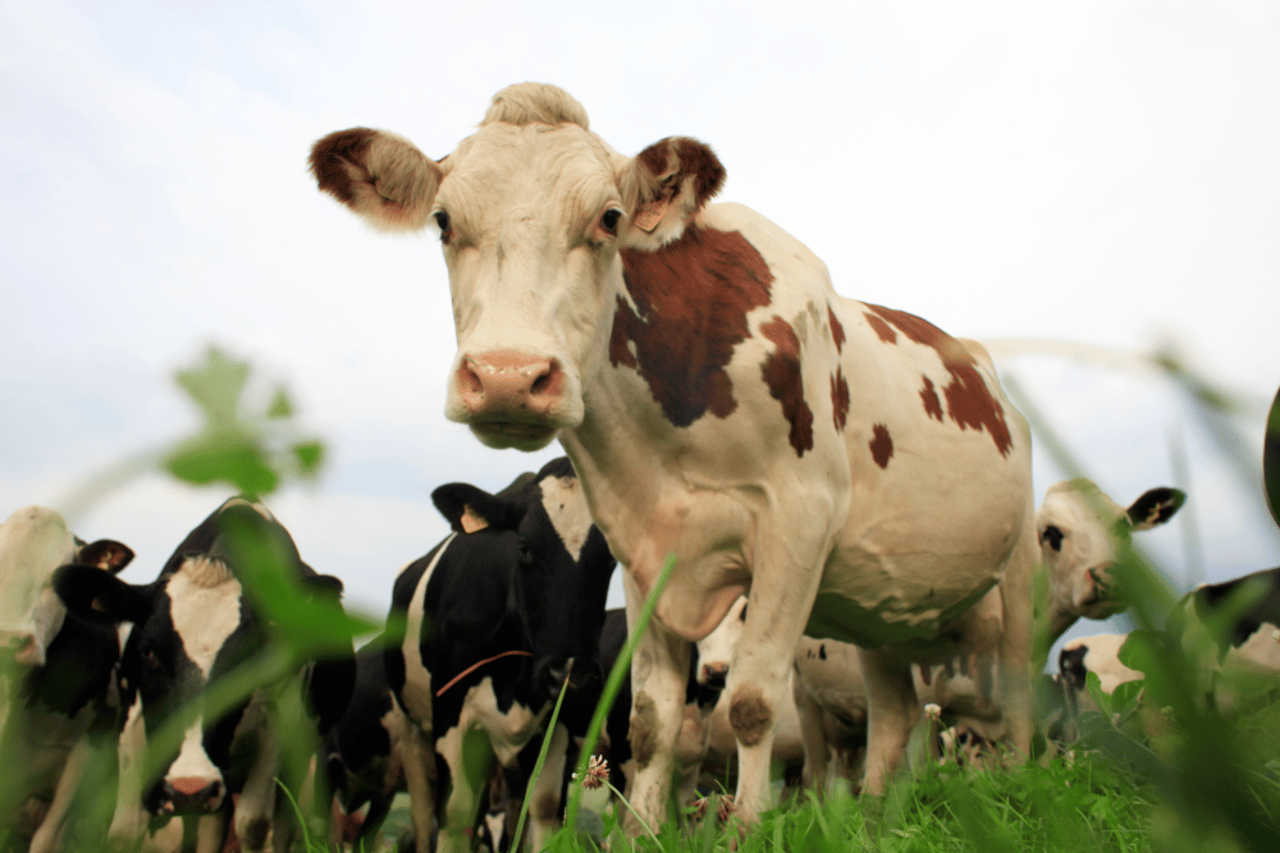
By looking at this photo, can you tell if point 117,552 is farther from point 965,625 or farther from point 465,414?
point 965,625

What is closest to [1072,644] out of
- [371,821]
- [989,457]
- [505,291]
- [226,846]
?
[989,457]

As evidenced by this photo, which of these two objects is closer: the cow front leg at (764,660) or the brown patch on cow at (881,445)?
the cow front leg at (764,660)

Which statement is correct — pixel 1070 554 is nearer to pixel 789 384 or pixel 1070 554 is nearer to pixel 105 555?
pixel 789 384

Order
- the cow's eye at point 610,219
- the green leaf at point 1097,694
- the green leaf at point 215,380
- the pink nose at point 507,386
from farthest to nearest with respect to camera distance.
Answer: the cow's eye at point 610,219, the pink nose at point 507,386, the green leaf at point 1097,694, the green leaf at point 215,380

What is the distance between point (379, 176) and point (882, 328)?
7.16 feet

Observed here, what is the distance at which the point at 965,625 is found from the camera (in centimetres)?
458

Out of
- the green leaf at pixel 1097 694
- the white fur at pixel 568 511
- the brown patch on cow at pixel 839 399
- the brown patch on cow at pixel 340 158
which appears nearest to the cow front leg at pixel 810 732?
the white fur at pixel 568 511

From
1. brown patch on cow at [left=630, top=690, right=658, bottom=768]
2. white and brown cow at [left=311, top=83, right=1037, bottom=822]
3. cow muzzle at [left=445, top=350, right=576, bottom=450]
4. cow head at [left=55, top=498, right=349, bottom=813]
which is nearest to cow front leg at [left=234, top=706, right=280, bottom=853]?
cow head at [left=55, top=498, right=349, bottom=813]

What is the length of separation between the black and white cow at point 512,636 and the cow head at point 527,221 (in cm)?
182

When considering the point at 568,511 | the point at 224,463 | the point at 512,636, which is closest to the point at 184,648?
the point at 512,636

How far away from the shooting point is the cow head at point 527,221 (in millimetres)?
2217

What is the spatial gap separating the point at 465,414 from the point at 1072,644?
757cm

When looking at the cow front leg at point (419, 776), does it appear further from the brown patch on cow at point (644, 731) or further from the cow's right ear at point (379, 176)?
the cow's right ear at point (379, 176)

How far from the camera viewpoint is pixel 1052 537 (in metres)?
6.63
